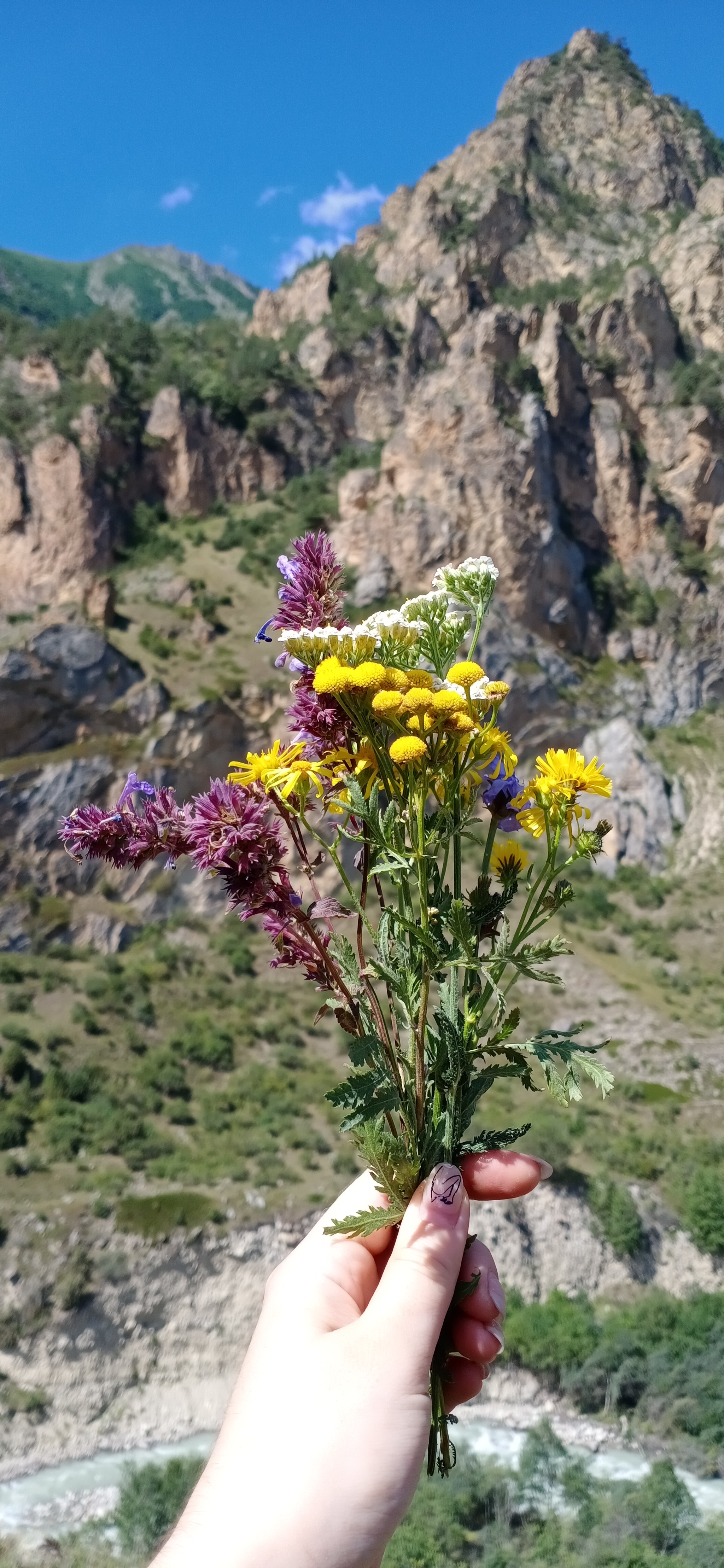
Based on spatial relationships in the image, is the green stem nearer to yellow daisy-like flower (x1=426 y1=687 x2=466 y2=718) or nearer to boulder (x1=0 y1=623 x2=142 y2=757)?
yellow daisy-like flower (x1=426 y1=687 x2=466 y2=718)

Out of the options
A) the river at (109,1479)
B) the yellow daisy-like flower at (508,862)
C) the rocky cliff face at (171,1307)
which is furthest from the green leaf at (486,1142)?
the rocky cliff face at (171,1307)

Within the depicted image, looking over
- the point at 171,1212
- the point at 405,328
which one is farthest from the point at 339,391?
the point at 171,1212

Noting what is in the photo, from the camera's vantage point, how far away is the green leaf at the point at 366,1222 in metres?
1.79

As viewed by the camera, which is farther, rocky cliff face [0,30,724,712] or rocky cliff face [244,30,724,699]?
rocky cliff face [244,30,724,699]

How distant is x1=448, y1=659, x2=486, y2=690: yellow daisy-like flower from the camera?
167 cm

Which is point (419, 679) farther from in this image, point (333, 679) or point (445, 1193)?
point (445, 1193)

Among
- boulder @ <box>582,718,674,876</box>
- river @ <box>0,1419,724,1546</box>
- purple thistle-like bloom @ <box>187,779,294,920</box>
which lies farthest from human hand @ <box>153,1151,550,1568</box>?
boulder @ <box>582,718,674,876</box>

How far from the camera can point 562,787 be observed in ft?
5.65

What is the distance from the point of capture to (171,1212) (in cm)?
1703

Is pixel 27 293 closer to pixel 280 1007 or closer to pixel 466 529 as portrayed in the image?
pixel 466 529

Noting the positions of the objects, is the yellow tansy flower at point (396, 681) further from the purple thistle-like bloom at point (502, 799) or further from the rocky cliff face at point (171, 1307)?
the rocky cliff face at point (171, 1307)

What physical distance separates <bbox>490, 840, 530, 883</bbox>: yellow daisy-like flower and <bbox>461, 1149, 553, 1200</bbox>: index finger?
2.03ft

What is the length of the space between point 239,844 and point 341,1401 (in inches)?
43.7

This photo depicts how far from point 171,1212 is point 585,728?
25.2 m
